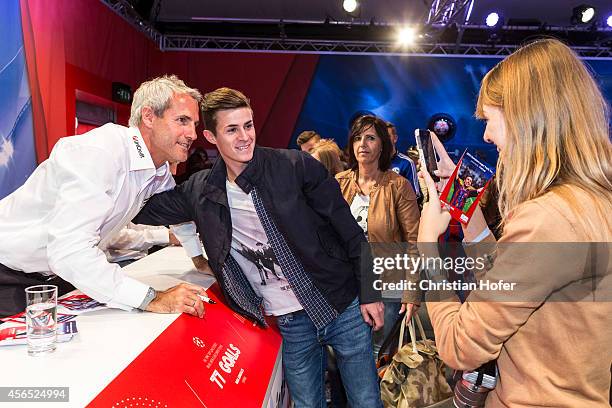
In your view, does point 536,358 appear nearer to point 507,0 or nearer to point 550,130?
point 550,130

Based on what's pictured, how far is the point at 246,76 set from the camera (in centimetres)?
823

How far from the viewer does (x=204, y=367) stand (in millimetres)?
1345

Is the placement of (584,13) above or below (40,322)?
above

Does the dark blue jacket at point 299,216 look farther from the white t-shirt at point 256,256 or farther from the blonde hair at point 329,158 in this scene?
the blonde hair at point 329,158

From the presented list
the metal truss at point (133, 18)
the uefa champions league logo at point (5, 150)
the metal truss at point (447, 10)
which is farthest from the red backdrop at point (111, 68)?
the metal truss at point (447, 10)

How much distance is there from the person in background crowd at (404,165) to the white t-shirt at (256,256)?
33.3 inches

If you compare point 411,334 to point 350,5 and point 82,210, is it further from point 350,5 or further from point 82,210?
point 350,5

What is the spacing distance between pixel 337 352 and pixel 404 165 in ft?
17.9

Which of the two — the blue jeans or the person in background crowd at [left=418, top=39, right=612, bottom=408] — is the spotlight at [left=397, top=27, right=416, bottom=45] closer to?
the blue jeans

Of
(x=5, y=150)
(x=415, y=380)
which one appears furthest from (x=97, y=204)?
(x=5, y=150)

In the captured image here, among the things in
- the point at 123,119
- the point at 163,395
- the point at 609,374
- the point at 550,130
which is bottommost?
the point at 163,395

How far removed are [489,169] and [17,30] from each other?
4373 millimetres

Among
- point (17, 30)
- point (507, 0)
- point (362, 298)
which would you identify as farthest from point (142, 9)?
point (362, 298)

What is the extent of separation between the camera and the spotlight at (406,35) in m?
7.69
